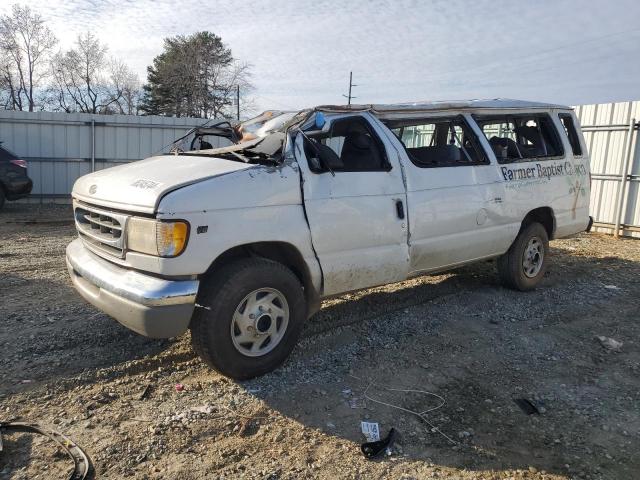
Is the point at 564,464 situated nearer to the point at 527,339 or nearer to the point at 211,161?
the point at 527,339

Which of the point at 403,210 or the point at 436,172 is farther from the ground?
the point at 436,172

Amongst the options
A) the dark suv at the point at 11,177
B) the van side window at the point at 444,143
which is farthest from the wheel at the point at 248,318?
the dark suv at the point at 11,177

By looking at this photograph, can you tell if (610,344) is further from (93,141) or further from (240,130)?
(93,141)

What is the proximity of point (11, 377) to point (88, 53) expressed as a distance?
144 ft

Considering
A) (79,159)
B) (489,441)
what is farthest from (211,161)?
(79,159)

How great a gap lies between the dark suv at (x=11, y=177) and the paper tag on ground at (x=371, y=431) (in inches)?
431

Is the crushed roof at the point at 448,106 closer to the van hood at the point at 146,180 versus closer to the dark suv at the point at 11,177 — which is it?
the van hood at the point at 146,180

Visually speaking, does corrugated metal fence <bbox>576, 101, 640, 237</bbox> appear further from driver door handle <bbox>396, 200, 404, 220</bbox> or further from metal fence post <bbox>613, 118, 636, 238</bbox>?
driver door handle <bbox>396, 200, 404, 220</bbox>

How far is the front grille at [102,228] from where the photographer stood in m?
3.57

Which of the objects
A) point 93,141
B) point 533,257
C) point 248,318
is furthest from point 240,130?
point 93,141

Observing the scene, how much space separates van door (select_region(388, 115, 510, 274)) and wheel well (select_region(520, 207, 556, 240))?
0.54 meters

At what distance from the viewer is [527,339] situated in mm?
4770

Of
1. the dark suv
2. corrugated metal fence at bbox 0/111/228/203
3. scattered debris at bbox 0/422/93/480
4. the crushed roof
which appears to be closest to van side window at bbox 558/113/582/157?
the crushed roof

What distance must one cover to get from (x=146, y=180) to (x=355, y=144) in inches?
72.6
